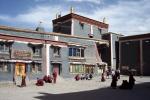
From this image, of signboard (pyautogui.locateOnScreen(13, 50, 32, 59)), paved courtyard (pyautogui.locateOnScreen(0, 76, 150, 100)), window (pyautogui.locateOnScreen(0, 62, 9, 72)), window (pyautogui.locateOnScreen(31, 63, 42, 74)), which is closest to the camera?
paved courtyard (pyautogui.locateOnScreen(0, 76, 150, 100))

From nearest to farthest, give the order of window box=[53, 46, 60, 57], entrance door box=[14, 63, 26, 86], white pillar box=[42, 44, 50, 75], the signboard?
entrance door box=[14, 63, 26, 86] → the signboard → white pillar box=[42, 44, 50, 75] → window box=[53, 46, 60, 57]

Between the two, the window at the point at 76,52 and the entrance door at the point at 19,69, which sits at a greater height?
the window at the point at 76,52

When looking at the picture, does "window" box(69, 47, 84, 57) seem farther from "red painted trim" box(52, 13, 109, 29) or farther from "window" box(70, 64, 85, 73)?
"red painted trim" box(52, 13, 109, 29)

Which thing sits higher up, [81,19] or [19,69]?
[81,19]

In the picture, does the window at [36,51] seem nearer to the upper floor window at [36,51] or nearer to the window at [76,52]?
the upper floor window at [36,51]

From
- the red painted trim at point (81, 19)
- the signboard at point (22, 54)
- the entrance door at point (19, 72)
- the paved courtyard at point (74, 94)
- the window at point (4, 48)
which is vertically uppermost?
the red painted trim at point (81, 19)

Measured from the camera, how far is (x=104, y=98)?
18.1 meters

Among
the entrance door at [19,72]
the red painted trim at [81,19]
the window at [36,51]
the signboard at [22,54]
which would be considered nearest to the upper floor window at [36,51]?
the window at [36,51]

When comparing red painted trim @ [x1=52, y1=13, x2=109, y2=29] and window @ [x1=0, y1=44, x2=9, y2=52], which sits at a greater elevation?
red painted trim @ [x1=52, y1=13, x2=109, y2=29]

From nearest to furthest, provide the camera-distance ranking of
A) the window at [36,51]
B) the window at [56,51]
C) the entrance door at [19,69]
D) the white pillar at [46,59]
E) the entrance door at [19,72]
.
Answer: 1. the entrance door at [19,72]
2. the entrance door at [19,69]
3. the window at [36,51]
4. the white pillar at [46,59]
5. the window at [56,51]

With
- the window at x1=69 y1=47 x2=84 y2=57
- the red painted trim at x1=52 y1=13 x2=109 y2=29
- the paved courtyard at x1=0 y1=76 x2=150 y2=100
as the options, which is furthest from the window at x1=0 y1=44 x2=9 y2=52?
the red painted trim at x1=52 y1=13 x2=109 y2=29

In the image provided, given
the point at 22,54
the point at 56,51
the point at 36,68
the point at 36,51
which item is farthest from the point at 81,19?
the point at 22,54

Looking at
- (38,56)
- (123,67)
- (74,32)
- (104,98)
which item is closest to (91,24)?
(74,32)

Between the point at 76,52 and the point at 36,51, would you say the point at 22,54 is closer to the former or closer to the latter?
the point at 36,51
